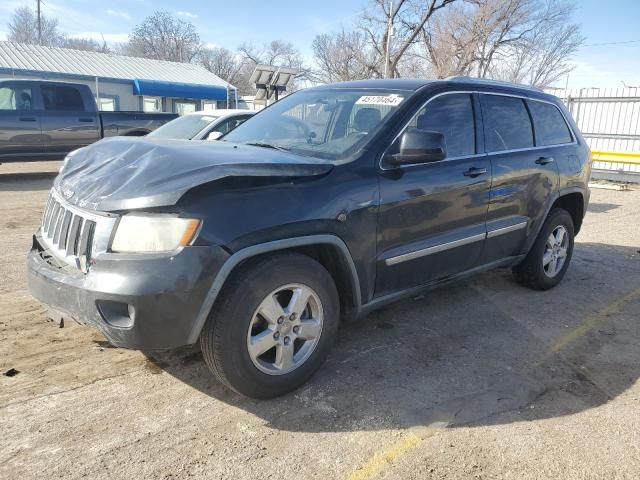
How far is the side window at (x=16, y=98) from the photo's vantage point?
1115 centimetres

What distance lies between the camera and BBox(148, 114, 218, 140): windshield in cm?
792

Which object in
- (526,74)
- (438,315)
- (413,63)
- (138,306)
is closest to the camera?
(138,306)

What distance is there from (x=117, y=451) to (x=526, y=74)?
1961 inches

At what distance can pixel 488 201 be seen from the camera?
4.10 meters

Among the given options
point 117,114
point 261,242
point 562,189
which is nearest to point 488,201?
point 562,189

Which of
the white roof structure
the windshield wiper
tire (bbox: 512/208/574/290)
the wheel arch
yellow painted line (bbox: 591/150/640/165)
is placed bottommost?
tire (bbox: 512/208/574/290)

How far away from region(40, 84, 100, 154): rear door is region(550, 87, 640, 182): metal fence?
13484mm

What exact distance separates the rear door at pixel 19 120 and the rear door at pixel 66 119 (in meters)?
0.21

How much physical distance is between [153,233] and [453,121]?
8.14 ft

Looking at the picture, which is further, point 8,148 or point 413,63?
point 413,63

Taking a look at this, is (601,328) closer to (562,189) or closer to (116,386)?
(562,189)

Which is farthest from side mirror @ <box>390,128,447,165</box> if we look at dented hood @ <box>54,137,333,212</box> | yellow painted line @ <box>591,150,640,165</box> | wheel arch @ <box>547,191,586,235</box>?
yellow painted line @ <box>591,150,640,165</box>

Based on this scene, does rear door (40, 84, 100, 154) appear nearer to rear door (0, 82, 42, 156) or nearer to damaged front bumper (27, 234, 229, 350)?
rear door (0, 82, 42, 156)

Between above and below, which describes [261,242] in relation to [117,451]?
above
